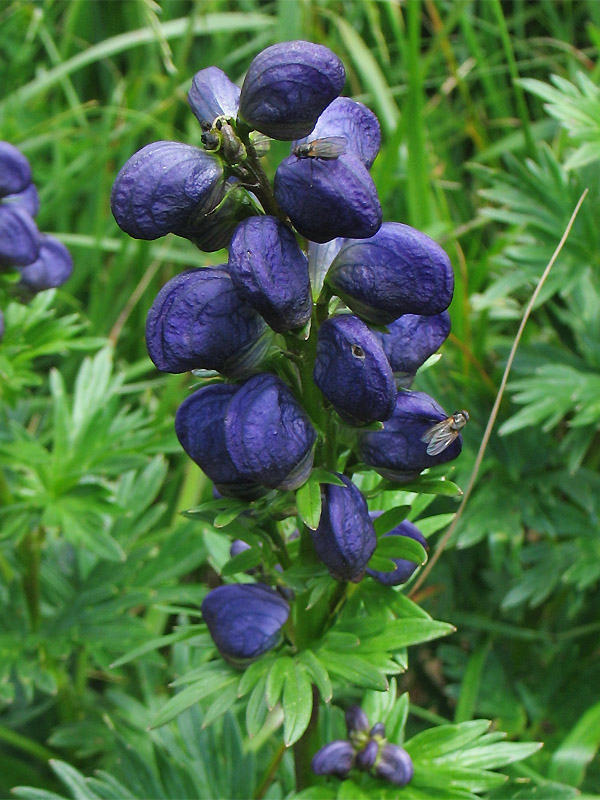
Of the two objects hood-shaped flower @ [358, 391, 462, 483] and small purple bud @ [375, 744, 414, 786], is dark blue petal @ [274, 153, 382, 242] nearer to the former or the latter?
hood-shaped flower @ [358, 391, 462, 483]

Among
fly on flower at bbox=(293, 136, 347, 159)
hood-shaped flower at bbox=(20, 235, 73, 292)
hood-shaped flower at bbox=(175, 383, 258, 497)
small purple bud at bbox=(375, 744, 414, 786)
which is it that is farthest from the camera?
hood-shaped flower at bbox=(20, 235, 73, 292)

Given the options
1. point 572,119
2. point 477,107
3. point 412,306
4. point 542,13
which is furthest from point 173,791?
point 542,13

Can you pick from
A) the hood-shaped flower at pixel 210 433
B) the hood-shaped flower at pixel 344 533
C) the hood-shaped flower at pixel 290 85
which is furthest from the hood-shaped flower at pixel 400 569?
the hood-shaped flower at pixel 290 85

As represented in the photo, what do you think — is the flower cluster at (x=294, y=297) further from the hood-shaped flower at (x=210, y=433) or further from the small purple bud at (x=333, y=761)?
the small purple bud at (x=333, y=761)

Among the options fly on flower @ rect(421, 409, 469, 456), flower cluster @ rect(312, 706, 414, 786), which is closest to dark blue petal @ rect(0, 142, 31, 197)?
fly on flower @ rect(421, 409, 469, 456)

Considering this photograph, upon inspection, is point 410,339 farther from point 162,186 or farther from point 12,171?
point 12,171

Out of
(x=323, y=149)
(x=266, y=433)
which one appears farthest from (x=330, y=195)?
(x=266, y=433)
